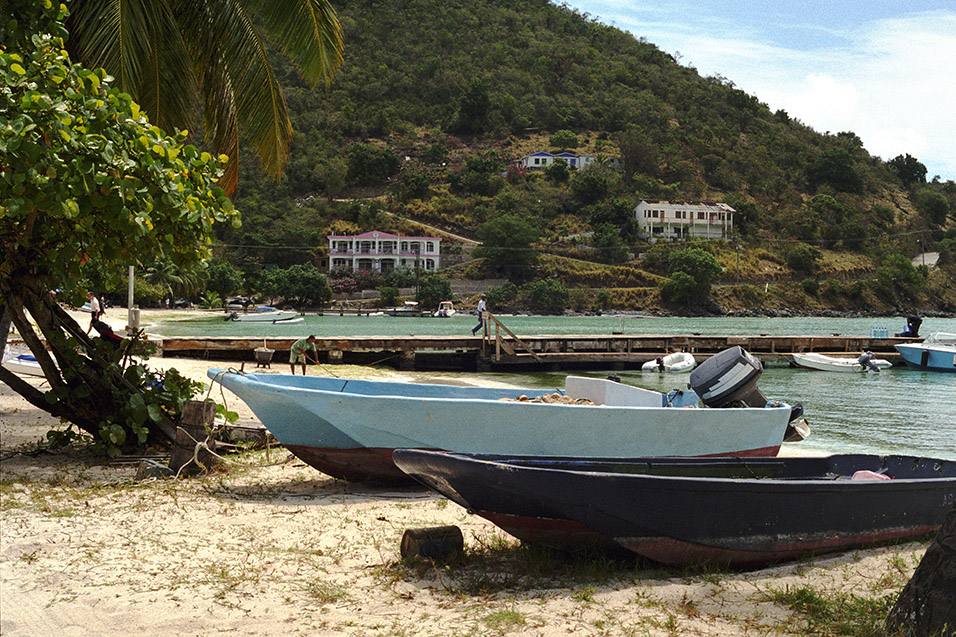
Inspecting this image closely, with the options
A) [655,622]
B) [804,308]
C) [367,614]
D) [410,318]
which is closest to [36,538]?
[367,614]

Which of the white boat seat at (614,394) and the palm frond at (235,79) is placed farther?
the palm frond at (235,79)

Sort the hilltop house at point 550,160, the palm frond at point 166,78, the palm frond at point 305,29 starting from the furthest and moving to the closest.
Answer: the hilltop house at point 550,160
the palm frond at point 305,29
the palm frond at point 166,78

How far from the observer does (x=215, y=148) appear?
1226cm

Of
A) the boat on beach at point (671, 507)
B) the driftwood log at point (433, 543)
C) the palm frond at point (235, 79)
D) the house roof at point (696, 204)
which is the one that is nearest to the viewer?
the boat on beach at point (671, 507)

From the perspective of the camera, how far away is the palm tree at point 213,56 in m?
9.55

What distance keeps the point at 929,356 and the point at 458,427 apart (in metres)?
28.9

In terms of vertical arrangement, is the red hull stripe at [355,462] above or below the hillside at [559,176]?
below

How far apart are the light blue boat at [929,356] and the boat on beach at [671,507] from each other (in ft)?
91.7

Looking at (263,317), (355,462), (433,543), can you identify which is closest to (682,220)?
(263,317)

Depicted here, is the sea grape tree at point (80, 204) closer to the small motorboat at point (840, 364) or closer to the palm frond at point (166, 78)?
the palm frond at point (166, 78)

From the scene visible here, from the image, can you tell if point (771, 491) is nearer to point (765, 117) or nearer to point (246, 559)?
point (246, 559)

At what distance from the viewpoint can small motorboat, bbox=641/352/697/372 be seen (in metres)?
26.3

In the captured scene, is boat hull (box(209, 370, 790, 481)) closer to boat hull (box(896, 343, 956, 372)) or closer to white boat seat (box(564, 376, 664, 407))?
white boat seat (box(564, 376, 664, 407))

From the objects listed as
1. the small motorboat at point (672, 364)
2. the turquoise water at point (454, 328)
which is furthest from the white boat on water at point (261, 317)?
the small motorboat at point (672, 364)
